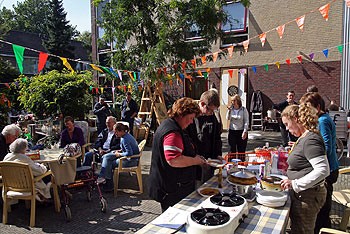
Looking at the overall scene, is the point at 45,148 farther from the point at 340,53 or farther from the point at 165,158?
the point at 340,53

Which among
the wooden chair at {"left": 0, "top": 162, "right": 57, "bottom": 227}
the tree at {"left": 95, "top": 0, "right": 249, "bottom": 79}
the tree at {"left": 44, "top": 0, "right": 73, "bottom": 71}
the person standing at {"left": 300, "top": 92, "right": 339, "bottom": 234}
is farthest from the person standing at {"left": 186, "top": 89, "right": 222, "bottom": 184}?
the tree at {"left": 44, "top": 0, "right": 73, "bottom": 71}

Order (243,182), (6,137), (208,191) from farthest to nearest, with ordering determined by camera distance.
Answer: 1. (6,137)
2. (208,191)
3. (243,182)

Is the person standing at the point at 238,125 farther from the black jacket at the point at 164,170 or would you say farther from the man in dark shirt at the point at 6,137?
the man in dark shirt at the point at 6,137

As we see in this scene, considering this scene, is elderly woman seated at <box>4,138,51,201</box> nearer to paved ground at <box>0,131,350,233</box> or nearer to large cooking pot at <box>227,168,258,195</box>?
paved ground at <box>0,131,350,233</box>

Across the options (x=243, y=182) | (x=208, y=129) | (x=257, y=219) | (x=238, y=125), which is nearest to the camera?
(x=257, y=219)

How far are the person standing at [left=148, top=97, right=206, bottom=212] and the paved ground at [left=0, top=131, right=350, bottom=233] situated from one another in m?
1.61

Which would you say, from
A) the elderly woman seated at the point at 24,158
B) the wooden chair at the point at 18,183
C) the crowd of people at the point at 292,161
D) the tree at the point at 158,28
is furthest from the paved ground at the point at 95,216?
the tree at the point at 158,28

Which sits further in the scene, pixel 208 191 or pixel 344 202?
pixel 344 202

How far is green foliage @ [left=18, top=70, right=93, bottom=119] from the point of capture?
813cm

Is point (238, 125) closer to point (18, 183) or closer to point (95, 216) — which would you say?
point (95, 216)

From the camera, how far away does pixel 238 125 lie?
5535mm

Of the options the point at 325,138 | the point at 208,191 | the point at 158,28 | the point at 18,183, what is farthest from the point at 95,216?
the point at 158,28

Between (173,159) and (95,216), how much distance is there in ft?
8.37

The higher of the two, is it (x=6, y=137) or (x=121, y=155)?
(x=6, y=137)
